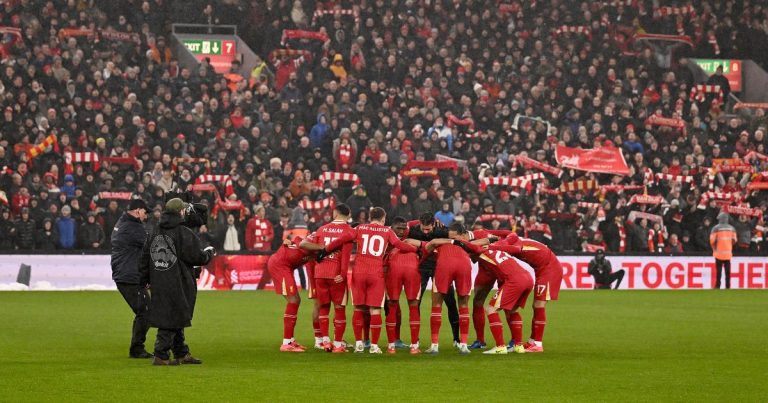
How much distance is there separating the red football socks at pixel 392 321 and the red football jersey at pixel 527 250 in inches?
58.7

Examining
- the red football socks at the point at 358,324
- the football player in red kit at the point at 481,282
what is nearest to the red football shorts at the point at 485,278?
the football player in red kit at the point at 481,282

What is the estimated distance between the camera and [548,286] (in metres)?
16.8

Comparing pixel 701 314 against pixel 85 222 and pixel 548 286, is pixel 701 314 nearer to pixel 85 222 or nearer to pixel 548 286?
Result: pixel 548 286

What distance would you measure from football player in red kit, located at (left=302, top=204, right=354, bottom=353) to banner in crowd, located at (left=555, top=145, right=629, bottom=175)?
19603 mm

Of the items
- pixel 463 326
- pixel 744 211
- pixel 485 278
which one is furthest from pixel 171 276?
pixel 744 211

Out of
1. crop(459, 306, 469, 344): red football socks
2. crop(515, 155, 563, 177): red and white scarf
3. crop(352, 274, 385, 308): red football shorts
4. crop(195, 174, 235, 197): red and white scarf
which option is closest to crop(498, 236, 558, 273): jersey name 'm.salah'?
crop(459, 306, 469, 344): red football socks

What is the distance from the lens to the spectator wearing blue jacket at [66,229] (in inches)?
1161

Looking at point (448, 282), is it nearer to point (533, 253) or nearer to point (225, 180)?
point (533, 253)

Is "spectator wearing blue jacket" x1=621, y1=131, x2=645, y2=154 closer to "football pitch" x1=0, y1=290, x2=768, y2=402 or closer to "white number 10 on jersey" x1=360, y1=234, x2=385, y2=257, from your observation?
"football pitch" x1=0, y1=290, x2=768, y2=402

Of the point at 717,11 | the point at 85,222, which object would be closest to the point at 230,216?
the point at 85,222

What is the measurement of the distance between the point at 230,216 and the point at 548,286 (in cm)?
1520

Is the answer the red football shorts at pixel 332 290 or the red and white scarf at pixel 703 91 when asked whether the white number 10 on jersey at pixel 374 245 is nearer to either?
the red football shorts at pixel 332 290

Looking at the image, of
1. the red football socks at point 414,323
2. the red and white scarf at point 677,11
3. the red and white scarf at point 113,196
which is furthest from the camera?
the red and white scarf at point 677,11

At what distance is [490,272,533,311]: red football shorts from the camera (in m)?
16.4
